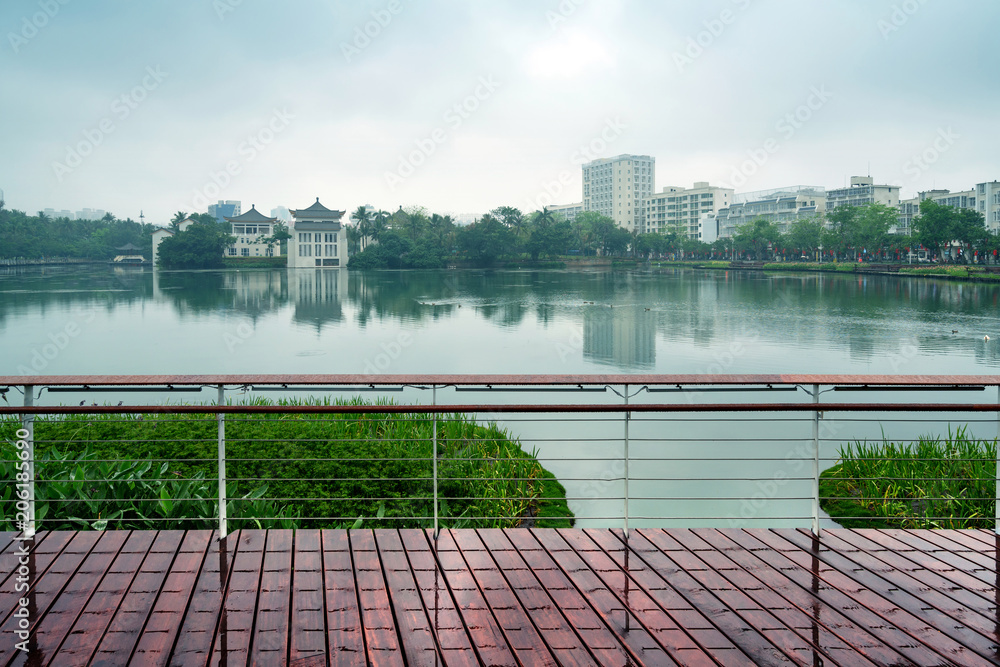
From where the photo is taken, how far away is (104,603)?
2000mm

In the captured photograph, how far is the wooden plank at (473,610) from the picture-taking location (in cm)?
174

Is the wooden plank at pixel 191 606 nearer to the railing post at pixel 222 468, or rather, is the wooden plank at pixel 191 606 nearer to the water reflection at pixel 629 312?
the railing post at pixel 222 468

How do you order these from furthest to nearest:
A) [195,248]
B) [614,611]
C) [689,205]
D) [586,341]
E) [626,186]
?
1. [626,186]
2. [689,205]
3. [195,248]
4. [586,341]
5. [614,611]

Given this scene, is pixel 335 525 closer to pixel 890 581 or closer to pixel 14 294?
pixel 890 581

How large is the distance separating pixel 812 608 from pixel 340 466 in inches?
164

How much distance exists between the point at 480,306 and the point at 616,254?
46.7 meters

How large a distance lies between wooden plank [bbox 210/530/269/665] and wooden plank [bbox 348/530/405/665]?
29 cm

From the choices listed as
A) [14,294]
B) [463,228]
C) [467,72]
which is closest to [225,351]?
[14,294]

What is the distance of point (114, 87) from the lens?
54.2 metres

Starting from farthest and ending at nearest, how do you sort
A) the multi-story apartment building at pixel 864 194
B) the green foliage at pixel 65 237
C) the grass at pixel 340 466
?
the multi-story apartment building at pixel 864 194, the green foliage at pixel 65 237, the grass at pixel 340 466

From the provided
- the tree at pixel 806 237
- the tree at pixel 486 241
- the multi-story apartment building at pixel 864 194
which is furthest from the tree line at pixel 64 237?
the multi-story apartment building at pixel 864 194

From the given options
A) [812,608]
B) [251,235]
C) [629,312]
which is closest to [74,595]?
[812,608]

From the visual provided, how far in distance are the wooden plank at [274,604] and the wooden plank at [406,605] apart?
0.96ft

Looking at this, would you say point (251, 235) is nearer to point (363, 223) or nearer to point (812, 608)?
point (363, 223)
